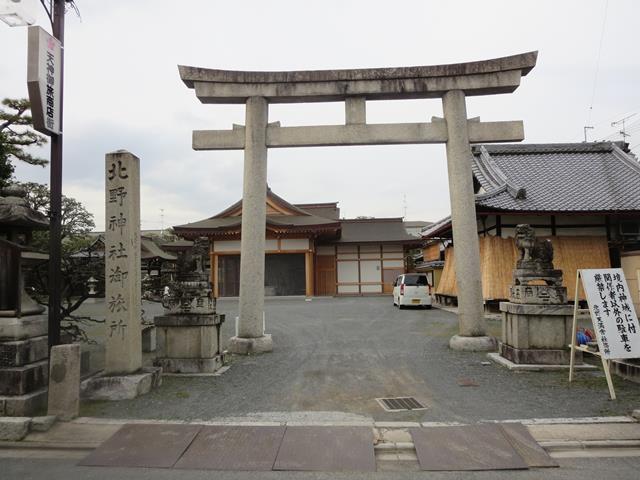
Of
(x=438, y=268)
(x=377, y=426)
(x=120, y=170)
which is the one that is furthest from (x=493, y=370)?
(x=438, y=268)

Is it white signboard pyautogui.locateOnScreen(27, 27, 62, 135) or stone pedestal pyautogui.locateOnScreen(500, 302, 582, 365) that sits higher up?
white signboard pyautogui.locateOnScreen(27, 27, 62, 135)

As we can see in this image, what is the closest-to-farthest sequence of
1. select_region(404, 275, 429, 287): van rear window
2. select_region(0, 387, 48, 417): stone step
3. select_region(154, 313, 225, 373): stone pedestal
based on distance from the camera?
select_region(0, 387, 48, 417): stone step
select_region(154, 313, 225, 373): stone pedestal
select_region(404, 275, 429, 287): van rear window

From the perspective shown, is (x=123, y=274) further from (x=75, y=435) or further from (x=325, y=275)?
(x=325, y=275)

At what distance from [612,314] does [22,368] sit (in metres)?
7.83

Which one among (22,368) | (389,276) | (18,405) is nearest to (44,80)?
(22,368)

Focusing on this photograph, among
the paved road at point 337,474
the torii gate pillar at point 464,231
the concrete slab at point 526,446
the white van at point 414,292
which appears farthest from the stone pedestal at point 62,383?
the white van at point 414,292

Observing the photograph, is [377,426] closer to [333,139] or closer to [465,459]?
[465,459]

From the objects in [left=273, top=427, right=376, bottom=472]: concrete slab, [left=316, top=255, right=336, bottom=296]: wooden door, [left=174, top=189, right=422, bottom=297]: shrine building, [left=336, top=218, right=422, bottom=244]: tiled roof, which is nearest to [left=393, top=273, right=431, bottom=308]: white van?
[left=174, top=189, right=422, bottom=297]: shrine building

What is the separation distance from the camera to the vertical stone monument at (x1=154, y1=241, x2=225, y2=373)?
7418 millimetres

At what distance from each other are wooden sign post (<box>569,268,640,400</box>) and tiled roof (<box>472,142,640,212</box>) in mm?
7999

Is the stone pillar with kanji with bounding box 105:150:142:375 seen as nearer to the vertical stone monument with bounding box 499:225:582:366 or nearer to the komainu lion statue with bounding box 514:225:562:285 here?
the vertical stone monument with bounding box 499:225:582:366

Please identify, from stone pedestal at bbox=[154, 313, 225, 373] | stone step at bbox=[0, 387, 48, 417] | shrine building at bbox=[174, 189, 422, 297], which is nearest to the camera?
stone step at bbox=[0, 387, 48, 417]

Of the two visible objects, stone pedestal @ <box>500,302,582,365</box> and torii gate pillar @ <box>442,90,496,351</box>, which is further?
torii gate pillar @ <box>442,90,496,351</box>

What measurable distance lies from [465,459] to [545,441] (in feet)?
3.45
